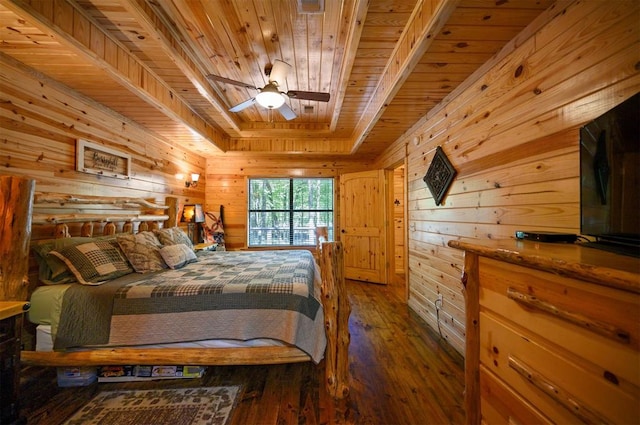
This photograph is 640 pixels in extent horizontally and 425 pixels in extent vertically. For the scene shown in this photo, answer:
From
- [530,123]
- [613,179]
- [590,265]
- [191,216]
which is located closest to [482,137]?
[530,123]

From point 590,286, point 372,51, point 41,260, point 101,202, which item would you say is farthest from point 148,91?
point 590,286

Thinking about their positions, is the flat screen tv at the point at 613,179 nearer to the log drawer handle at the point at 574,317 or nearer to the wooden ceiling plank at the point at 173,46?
the log drawer handle at the point at 574,317

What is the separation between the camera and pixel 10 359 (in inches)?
53.3

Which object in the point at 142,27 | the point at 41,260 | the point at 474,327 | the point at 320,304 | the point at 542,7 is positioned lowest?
the point at 320,304

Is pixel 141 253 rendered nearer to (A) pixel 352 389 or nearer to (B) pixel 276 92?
(B) pixel 276 92

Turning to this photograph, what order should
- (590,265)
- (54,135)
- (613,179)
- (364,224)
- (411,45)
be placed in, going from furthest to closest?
(364,224)
(54,135)
(411,45)
(613,179)
(590,265)

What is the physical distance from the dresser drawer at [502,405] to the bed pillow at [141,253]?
246 cm

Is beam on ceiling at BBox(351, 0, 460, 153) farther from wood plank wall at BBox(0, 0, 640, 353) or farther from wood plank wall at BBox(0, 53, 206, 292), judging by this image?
wood plank wall at BBox(0, 53, 206, 292)

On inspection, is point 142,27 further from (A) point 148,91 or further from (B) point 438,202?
(B) point 438,202

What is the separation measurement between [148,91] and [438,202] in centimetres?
304

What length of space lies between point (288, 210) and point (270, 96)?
3122 mm

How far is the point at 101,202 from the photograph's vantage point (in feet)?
7.95

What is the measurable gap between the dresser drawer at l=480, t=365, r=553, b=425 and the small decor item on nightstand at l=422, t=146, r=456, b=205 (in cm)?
170

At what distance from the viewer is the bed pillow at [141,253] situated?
2.10 meters
